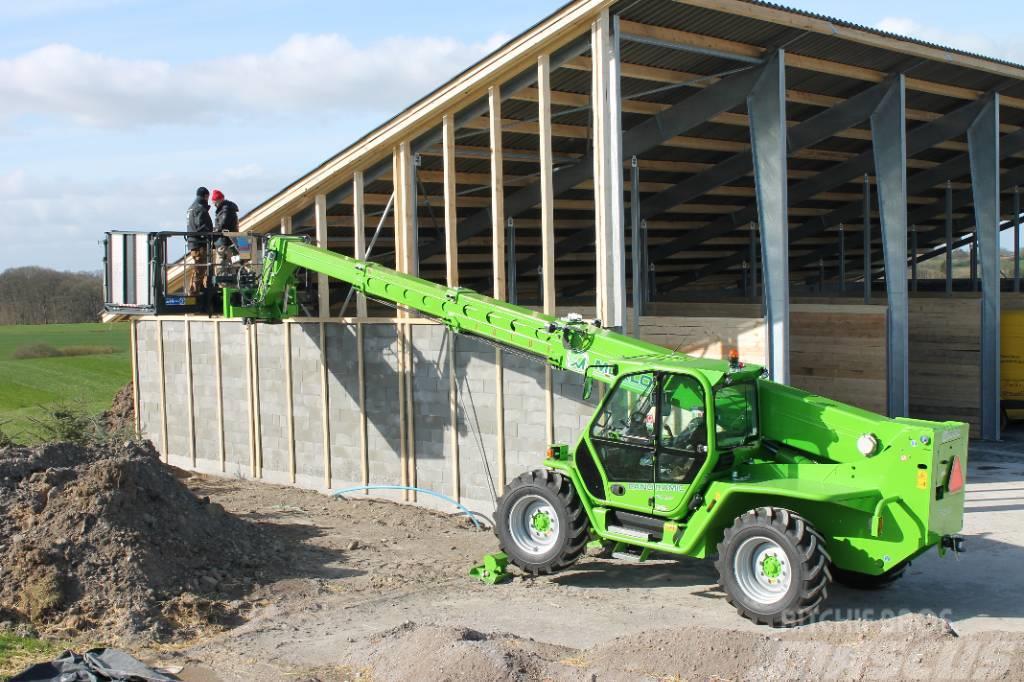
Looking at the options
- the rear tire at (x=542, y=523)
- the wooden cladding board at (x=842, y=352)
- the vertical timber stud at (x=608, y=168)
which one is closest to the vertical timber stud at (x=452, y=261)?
the vertical timber stud at (x=608, y=168)

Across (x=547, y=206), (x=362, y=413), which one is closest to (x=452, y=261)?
(x=547, y=206)

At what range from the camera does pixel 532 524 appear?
424 inches

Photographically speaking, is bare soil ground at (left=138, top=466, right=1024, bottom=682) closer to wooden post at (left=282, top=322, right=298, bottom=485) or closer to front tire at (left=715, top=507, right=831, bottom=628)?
front tire at (left=715, top=507, right=831, bottom=628)

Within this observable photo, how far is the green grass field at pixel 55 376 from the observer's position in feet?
95.2

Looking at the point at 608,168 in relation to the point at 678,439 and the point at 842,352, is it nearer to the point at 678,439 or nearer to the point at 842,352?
the point at 678,439

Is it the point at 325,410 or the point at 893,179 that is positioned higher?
the point at 893,179

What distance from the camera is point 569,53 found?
1344 centimetres

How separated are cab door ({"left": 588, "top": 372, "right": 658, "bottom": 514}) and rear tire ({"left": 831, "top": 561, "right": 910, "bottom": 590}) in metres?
2.05

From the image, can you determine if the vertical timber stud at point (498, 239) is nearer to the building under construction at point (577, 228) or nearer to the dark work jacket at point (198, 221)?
the building under construction at point (577, 228)

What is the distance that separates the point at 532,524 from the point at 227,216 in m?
7.15

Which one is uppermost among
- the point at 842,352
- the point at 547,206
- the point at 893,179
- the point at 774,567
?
the point at 893,179

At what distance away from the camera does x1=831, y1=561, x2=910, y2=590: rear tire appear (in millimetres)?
9984

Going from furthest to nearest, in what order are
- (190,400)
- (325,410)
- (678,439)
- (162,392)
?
(162,392) < (190,400) < (325,410) < (678,439)

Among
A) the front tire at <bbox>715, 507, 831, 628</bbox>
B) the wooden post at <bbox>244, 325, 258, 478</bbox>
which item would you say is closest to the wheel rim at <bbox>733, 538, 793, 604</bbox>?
the front tire at <bbox>715, 507, 831, 628</bbox>
